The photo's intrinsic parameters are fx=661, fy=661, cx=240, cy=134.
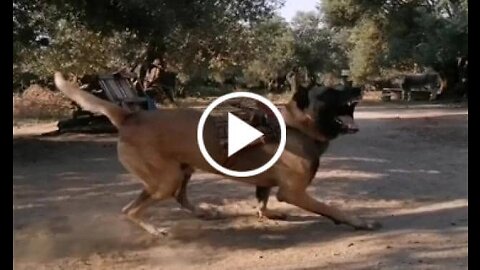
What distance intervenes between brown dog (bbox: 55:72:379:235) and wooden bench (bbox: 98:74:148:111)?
3 cm

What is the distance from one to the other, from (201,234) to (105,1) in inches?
30.9

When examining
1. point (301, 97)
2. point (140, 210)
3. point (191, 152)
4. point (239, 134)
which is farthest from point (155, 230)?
point (301, 97)

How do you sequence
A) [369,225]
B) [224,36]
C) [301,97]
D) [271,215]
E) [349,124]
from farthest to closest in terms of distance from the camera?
[271,215]
[369,225]
[349,124]
[301,97]
[224,36]

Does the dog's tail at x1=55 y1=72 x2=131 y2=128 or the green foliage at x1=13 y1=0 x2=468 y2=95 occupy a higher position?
the green foliage at x1=13 y1=0 x2=468 y2=95

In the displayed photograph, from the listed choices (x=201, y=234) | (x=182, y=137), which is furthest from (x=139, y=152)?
(x=201, y=234)

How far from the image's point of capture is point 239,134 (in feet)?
6.40

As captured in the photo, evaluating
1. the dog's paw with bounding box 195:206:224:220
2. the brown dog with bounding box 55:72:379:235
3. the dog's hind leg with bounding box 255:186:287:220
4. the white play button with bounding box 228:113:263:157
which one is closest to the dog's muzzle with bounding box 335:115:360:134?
the brown dog with bounding box 55:72:379:235

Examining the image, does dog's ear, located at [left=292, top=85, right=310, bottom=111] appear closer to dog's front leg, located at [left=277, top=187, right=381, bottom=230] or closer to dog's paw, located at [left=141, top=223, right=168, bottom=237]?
dog's front leg, located at [left=277, top=187, right=381, bottom=230]

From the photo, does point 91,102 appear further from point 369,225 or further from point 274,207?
point 369,225

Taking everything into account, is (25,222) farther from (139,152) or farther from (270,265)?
(270,265)

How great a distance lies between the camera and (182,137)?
1974 mm

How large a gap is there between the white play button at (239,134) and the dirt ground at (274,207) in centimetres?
15
